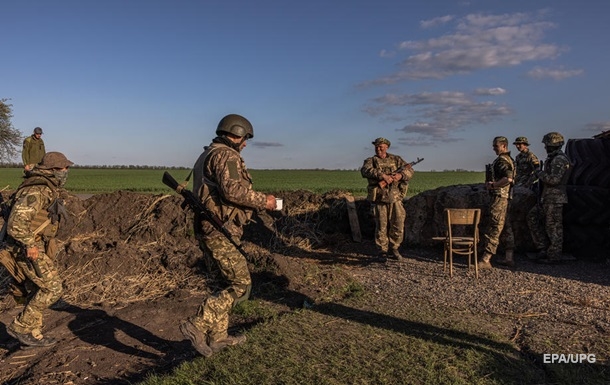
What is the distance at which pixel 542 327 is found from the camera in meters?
Answer: 6.32

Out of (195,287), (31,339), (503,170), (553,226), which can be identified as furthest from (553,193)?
(31,339)

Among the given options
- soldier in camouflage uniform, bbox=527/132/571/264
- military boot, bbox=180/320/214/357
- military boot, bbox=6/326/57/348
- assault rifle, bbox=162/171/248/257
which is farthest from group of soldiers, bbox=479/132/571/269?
military boot, bbox=6/326/57/348

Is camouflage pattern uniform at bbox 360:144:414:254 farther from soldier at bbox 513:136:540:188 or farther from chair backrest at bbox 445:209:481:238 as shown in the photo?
soldier at bbox 513:136:540:188

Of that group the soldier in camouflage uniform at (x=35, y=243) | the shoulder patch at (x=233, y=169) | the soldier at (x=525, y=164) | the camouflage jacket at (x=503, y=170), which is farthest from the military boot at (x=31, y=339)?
the soldier at (x=525, y=164)

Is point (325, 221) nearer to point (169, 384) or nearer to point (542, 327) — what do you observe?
point (542, 327)

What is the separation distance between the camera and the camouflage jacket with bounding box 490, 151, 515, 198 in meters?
9.66

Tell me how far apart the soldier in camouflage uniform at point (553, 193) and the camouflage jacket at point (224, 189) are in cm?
703

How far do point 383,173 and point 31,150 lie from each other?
35.0 ft

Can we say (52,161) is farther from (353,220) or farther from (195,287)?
(353,220)

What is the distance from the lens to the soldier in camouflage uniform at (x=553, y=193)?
33.1 ft

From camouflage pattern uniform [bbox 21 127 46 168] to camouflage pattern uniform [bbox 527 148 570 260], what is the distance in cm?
1333

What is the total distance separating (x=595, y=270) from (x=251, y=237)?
744 centimetres

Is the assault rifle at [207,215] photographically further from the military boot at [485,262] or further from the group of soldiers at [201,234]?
the military boot at [485,262]

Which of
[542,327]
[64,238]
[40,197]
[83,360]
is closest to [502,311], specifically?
[542,327]
